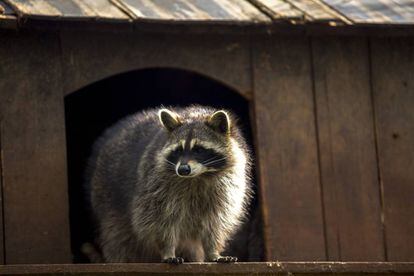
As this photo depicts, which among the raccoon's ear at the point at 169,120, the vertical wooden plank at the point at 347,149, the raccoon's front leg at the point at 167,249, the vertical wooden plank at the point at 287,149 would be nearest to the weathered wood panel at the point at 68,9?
the raccoon's ear at the point at 169,120

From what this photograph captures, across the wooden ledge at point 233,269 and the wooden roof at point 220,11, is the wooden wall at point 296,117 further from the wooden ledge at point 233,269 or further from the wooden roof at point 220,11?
the wooden ledge at point 233,269

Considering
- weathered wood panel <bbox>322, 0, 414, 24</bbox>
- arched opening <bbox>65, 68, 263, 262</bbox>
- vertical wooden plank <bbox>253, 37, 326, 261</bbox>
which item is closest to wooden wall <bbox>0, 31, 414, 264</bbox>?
vertical wooden plank <bbox>253, 37, 326, 261</bbox>

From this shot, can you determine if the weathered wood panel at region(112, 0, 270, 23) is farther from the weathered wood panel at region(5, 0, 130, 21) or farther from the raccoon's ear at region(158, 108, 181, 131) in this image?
the raccoon's ear at region(158, 108, 181, 131)

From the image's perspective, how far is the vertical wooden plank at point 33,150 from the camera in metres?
7.37

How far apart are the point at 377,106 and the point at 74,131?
10.4ft

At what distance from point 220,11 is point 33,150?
1.59 meters

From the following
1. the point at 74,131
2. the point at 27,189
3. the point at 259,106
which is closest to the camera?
the point at 27,189

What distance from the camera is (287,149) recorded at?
7.90m

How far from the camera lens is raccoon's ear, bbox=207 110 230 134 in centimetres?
734

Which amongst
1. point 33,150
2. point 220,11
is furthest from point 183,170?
point 220,11

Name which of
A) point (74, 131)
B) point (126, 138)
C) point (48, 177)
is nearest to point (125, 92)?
point (74, 131)

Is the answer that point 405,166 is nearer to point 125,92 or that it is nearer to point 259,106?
point 259,106

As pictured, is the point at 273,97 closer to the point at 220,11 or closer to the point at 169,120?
the point at 220,11

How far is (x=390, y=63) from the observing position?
8172 millimetres
